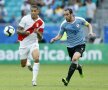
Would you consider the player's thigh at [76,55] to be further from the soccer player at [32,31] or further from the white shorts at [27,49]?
the white shorts at [27,49]

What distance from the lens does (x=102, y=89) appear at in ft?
53.4

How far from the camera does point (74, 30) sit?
18.4 meters

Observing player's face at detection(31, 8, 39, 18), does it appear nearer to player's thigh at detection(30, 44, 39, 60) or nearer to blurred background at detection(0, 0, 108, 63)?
player's thigh at detection(30, 44, 39, 60)

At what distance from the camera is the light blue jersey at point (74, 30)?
18.3m

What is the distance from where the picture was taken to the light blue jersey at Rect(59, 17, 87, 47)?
18.3m

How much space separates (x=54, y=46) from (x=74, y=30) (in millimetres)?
11361

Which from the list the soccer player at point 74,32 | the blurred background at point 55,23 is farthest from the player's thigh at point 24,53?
the blurred background at point 55,23

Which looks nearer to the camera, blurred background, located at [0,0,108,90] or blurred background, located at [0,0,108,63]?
blurred background, located at [0,0,108,90]

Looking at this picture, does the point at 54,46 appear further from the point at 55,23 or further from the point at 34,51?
the point at 34,51

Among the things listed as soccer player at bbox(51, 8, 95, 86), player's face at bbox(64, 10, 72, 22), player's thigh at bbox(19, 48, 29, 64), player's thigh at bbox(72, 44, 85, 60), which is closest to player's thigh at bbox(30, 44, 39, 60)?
soccer player at bbox(51, 8, 95, 86)

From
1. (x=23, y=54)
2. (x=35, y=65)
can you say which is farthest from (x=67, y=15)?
(x=23, y=54)

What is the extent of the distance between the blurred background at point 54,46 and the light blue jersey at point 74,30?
1519mm

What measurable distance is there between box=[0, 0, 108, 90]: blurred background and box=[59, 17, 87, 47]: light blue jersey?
4.98ft

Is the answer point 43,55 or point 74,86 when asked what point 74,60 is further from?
point 43,55
